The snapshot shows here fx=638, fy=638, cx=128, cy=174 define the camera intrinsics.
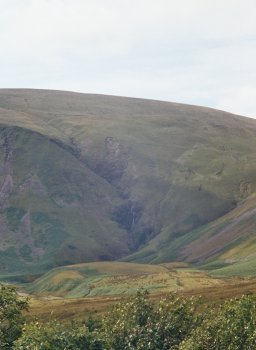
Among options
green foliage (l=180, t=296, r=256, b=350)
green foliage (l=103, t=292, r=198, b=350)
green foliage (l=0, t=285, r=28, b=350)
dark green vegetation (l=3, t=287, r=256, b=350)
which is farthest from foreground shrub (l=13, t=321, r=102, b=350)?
green foliage (l=180, t=296, r=256, b=350)

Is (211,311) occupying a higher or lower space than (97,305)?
higher

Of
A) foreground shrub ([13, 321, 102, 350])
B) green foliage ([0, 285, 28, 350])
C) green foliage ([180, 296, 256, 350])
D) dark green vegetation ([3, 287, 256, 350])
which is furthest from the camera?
green foliage ([0, 285, 28, 350])

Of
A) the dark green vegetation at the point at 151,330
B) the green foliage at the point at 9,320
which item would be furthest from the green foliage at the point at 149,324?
the green foliage at the point at 9,320

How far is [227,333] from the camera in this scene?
2244 inches

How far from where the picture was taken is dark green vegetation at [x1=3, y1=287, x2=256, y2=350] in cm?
5697

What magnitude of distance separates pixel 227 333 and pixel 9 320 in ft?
87.7

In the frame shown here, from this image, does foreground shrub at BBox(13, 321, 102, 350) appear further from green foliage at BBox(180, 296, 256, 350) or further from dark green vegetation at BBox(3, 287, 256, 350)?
green foliage at BBox(180, 296, 256, 350)

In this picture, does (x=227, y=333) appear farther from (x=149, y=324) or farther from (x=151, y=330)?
(x=149, y=324)

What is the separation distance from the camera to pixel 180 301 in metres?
68.7

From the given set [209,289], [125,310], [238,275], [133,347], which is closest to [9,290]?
[125,310]

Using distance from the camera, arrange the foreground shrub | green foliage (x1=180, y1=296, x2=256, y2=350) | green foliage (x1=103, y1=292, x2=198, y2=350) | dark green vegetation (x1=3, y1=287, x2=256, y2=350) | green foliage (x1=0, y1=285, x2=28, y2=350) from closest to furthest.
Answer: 1. green foliage (x1=180, y1=296, x2=256, y2=350)
2. dark green vegetation (x1=3, y1=287, x2=256, y2=350)
3. the foreground shrub
4. green foliage (x1=103, y1=292, x2=198, y2=350)
5. green foliage (x1=0, y1=285, x2=28, y2=350)

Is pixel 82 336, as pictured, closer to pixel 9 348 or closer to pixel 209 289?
pixel 9 348

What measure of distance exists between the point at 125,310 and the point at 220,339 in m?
15.4

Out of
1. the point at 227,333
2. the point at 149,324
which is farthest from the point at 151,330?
the point at 227,333
